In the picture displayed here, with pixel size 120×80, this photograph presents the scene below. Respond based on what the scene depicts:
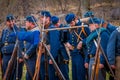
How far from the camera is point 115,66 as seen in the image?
8297mm

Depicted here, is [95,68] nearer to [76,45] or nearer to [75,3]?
[76,45]

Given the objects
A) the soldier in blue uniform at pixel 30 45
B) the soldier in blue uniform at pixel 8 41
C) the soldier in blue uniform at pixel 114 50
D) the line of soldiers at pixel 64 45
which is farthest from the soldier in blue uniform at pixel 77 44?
the soldier in blue uniform at pixel 114 50

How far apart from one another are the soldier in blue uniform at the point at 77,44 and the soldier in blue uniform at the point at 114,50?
1522mm

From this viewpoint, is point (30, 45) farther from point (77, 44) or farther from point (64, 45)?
point (77, 44)

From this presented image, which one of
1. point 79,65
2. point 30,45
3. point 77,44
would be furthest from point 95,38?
point 30,45

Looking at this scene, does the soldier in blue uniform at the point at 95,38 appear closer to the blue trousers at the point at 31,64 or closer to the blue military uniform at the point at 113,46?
the blue military uniform at the point at 113,46

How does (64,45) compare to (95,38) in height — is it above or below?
below

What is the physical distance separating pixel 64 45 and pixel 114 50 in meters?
2.05

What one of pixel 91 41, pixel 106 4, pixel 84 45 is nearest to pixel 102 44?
pixel 91 41

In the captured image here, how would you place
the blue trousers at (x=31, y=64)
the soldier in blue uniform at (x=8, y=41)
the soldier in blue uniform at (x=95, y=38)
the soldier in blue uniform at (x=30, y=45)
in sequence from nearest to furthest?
1. the soldier in blue uniform at (x=95, y=38)
2. the soldier in blue uniform at (x=30, y=45)
3. the blue trousers at (x=31, y=64)
4. the soldier in blue uniform at (x=8, y=41)

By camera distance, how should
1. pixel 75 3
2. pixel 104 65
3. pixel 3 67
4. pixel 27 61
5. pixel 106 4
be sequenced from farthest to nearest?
pixel 75 3
pixel 106 4
pixel 3 67
pixel 27 61
pixel 104 65

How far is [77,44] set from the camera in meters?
9.88

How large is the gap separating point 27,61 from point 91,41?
1.77m

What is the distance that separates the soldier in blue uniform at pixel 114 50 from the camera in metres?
8.20
